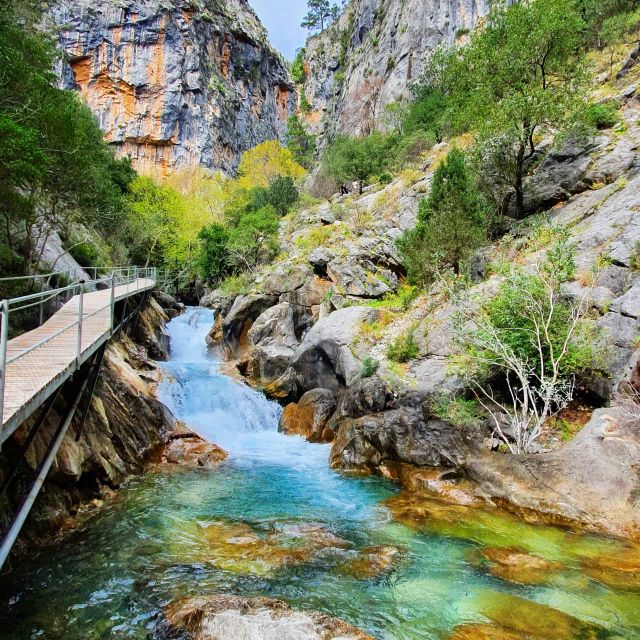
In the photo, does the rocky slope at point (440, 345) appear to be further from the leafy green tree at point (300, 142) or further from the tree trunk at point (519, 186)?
the leafy green tree at point (300, 142)

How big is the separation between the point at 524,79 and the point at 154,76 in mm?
61222

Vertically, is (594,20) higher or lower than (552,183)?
higher

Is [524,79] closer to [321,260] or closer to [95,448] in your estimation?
[321,260]

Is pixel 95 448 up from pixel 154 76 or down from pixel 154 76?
down

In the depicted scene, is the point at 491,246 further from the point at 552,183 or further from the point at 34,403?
the point at 34,403

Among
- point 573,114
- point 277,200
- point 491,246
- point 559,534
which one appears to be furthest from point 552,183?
point 277,200

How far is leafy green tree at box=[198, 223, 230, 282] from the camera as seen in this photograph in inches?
1427

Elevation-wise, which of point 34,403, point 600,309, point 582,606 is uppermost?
point 600,309

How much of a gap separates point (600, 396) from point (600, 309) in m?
2.34

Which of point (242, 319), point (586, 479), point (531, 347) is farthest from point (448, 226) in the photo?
point (242, 319)

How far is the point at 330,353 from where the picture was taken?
645 inches

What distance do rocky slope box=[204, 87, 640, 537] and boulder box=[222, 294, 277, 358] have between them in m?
0.07

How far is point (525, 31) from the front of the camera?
19453 mm

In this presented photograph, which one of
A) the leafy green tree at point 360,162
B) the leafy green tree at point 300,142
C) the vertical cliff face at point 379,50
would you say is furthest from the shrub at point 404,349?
the leafy green tree at point 300,142
